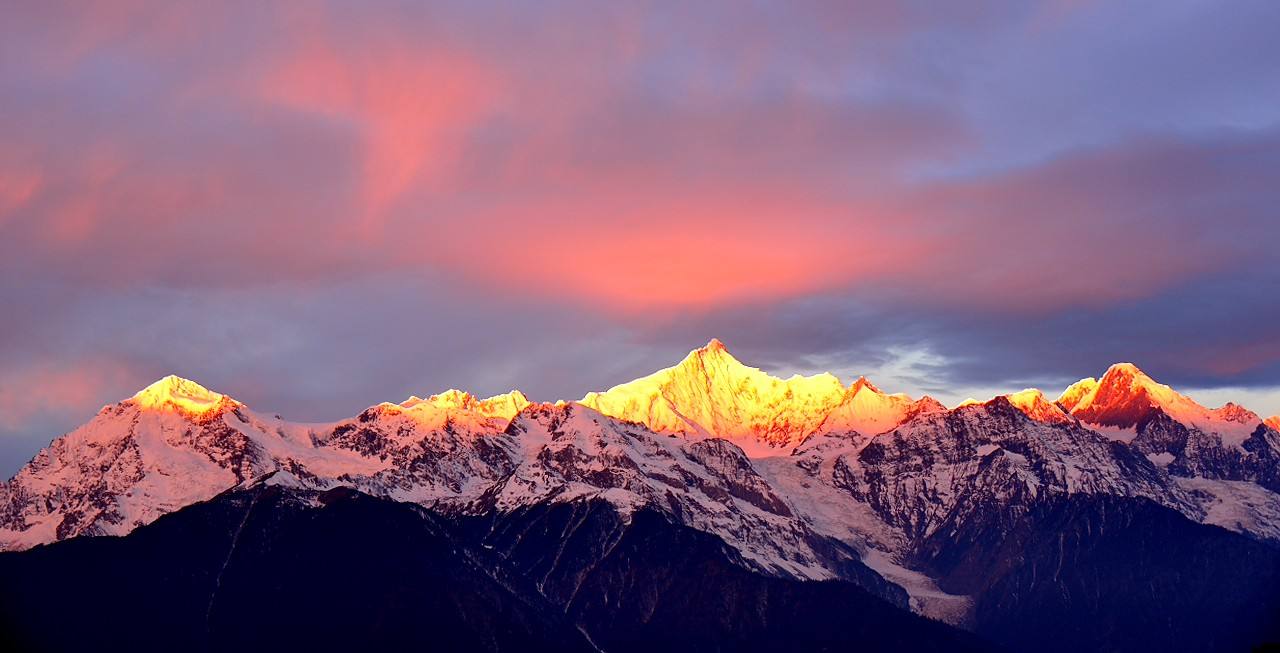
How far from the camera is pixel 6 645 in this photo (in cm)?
15625
